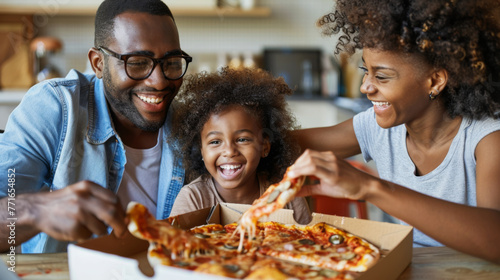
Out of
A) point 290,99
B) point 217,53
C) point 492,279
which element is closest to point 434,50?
point 492,279

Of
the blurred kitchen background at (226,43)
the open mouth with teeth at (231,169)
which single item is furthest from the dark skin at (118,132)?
the blurred kitchen background at (226,43)

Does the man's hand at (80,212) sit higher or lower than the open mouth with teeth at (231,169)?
higher

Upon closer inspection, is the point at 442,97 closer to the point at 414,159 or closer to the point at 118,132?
the point at 414,159

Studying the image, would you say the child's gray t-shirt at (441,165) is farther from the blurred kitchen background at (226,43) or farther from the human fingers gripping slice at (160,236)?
the blurred kitchen background at (226,43)

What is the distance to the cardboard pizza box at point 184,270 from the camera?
3.08ft

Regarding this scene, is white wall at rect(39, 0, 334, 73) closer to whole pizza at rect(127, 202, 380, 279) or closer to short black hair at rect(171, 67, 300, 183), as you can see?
short black hair at rect(171, 67, 300, 183)

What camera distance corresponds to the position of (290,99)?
4.78m

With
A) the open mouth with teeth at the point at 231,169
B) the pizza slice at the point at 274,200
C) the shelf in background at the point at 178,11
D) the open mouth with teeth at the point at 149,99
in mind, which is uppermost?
the shelf in background at the point at 178,11

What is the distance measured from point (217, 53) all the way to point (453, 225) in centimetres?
401

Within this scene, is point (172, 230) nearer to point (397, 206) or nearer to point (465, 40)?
point (397, 206)

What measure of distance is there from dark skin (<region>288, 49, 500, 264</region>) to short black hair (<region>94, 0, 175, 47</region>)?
2.34 feet

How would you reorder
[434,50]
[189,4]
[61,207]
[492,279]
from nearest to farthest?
1. [61,207]
2. [492,279]
3. [434,50]
4. [189,4]

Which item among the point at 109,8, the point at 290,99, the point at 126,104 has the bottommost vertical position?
the point at 290,99

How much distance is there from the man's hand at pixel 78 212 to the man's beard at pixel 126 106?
25.0 inches
